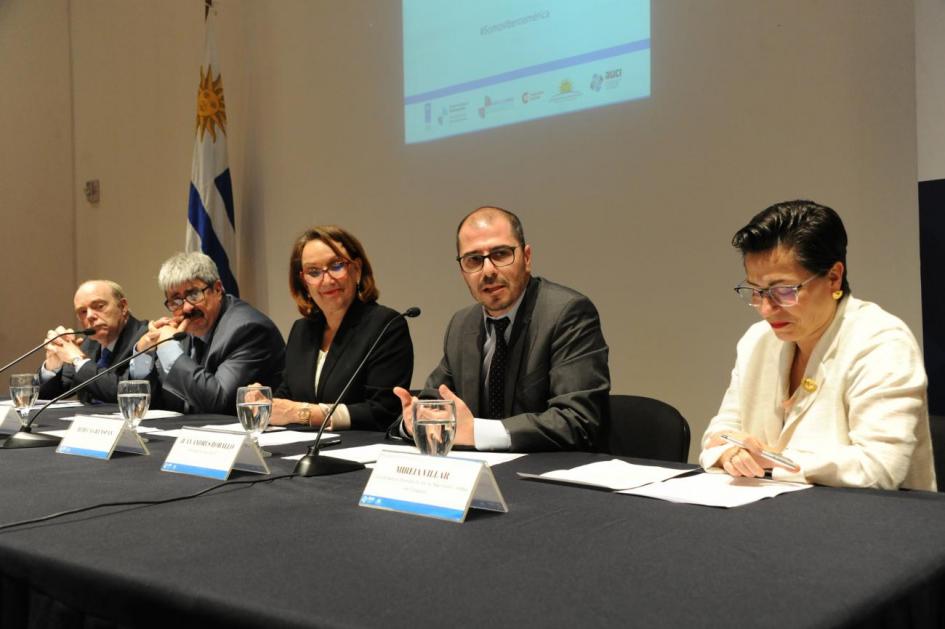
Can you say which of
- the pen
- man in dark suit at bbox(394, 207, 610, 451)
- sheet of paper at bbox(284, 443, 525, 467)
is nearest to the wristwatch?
man in dark suit at bbox(394, 207, 610, 451)

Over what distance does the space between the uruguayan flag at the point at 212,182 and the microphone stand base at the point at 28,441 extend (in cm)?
287

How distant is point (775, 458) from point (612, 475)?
305 mm

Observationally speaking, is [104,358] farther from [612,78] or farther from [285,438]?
[612,78]

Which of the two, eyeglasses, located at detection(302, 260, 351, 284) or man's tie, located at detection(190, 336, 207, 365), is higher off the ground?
eyeglasses, located at detection(302, 260, 351, 284)

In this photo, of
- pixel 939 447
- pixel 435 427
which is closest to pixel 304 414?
pixel 435 427

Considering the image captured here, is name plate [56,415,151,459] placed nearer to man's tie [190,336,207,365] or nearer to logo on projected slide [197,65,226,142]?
man's tie [190,336,207,365]

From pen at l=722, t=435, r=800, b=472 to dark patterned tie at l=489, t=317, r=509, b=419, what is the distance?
91cm

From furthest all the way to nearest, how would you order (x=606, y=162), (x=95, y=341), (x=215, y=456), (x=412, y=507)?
1. (x=95, y=341)
2. (x=606, y=162)
3. (x=215, y=456)
4. (x=412, y=507)

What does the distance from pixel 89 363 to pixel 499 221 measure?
6.81ft

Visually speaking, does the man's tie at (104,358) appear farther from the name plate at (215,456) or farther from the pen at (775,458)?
Result: the pen at (775,458)

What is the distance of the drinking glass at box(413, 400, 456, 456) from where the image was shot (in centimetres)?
152

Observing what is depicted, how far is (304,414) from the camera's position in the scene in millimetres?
2576

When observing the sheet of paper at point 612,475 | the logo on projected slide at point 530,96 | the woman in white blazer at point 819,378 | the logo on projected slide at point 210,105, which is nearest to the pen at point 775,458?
the woman in white blazer at point 819,378

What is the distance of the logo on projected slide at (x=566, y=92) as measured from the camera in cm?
373
